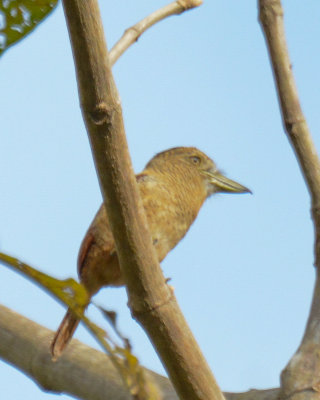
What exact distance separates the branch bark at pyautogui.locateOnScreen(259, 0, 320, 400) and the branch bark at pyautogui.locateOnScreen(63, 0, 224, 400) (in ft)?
→ 1.75

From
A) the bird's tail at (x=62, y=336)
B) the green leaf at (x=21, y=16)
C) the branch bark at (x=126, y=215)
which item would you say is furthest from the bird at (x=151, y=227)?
the green leaf at (x=21, y=16)

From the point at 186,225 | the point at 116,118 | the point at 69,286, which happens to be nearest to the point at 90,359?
the point at 186,225

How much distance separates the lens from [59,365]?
3109 millimetres

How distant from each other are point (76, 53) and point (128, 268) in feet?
1.78

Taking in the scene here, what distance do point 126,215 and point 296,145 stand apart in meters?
0.96

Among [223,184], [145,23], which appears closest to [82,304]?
[145,23]

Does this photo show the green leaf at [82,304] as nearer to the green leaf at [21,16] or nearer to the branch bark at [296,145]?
the green leaf at [21,16]

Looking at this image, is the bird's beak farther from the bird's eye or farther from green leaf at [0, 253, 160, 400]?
green leaf at [0, 253, 160, 400]

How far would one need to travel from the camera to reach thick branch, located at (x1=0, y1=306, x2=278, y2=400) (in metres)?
2.95

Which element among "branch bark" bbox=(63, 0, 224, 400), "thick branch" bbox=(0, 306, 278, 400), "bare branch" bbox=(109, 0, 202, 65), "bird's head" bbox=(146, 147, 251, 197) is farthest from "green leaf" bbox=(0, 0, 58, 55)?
"bird's head" bbox=(146, 147, 251, 197)

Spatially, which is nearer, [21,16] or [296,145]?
[21,16]

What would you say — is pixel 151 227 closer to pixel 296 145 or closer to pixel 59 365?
pixel 59 365

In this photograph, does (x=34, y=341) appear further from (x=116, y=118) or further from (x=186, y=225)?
(x=116, y=118)

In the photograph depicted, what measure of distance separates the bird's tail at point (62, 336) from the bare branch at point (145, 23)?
3.48 ft
